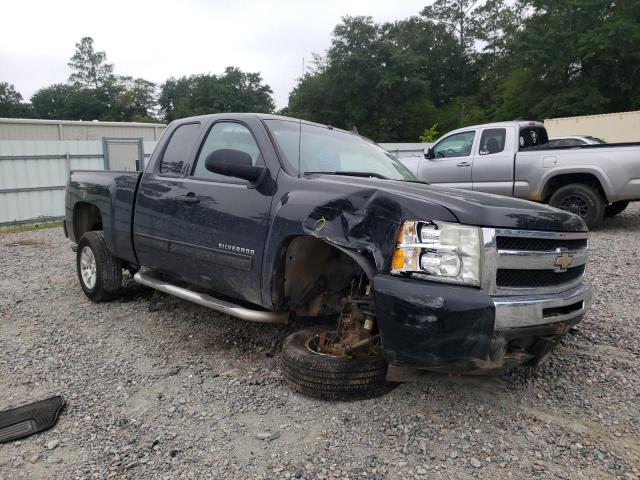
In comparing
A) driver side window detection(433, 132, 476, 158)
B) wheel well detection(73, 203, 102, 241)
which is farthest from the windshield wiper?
driver side window detection(433, 132, 476, 158)

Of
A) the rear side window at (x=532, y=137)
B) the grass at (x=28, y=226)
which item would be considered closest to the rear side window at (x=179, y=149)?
the rear side window at (x=532, y=137)

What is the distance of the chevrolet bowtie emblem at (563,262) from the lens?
286cm

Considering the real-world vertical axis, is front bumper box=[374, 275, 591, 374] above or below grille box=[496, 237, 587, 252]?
below

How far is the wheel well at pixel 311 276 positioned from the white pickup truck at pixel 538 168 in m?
5.84

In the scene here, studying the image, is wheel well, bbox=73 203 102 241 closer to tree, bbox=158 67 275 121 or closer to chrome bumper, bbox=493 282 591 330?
chrome bumper, bbox=493 282 591 330

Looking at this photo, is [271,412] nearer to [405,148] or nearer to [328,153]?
[328,153]

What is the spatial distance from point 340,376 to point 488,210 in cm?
130

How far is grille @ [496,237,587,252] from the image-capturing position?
2.64 meters

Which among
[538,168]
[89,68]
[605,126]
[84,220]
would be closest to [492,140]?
[538,168]

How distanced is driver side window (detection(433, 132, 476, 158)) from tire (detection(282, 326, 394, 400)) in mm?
6903

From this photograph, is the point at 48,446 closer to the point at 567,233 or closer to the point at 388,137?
the point at 567,233

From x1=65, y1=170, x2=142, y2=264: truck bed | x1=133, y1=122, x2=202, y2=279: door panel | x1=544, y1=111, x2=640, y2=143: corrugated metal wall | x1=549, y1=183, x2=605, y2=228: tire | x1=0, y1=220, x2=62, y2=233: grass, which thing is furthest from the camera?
x1=544, y1=111, x2=640, y2=143: corrugated metal wall

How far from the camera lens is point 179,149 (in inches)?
173

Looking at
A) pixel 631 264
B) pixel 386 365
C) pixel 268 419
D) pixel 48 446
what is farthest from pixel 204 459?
pixel 631 264
